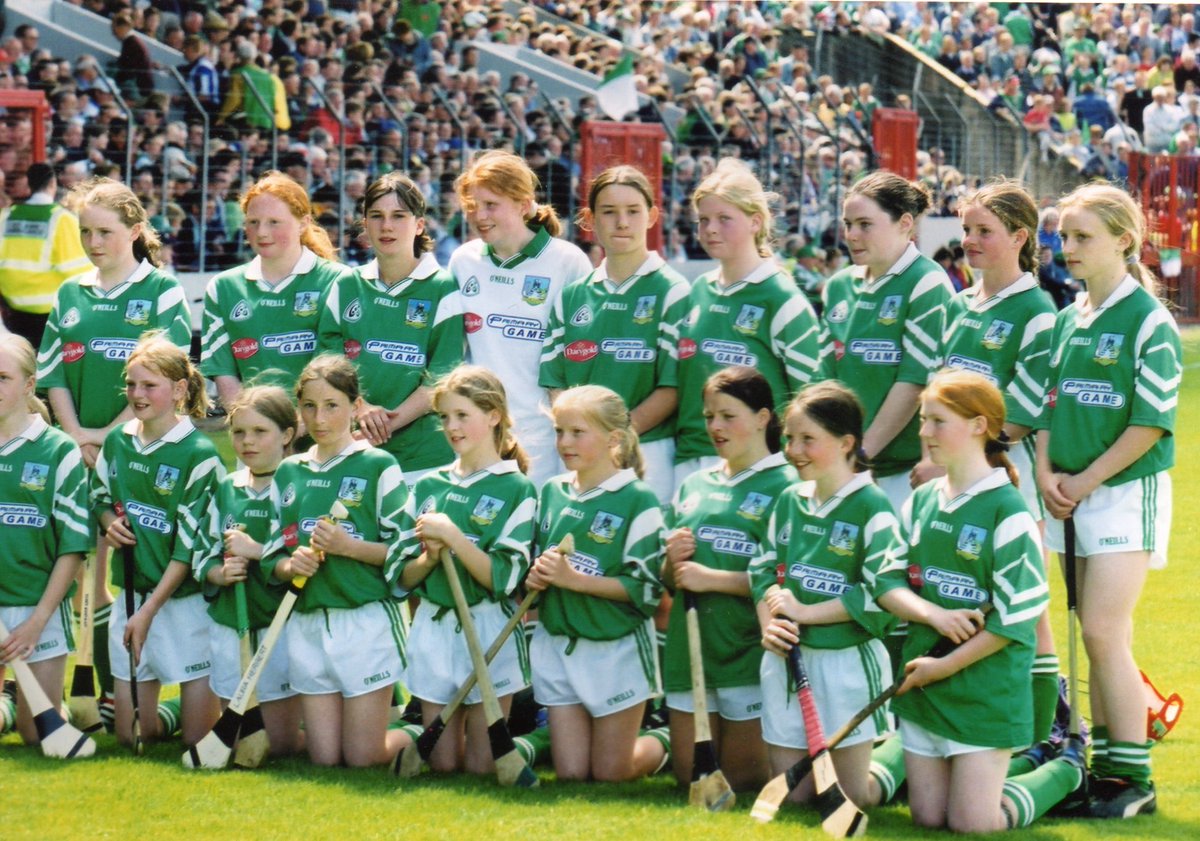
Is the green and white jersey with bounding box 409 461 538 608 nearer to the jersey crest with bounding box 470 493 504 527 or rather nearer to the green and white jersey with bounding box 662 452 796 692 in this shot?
the jersey crest with bounding box 470 493 504 527

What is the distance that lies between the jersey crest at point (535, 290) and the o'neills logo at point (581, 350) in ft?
1.02

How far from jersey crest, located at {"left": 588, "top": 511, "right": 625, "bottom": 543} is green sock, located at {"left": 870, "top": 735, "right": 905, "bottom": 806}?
107 centimetres

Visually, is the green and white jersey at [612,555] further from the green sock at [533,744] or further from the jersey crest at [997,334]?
the jersey crest at [997,334]

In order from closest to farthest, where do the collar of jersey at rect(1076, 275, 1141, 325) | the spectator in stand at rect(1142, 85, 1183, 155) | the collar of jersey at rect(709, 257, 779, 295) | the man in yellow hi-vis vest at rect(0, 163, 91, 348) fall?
the collar of jersey at rect(1076, 275, 1141, 325), the collar of jersey at rect(709, 257, 779, 295), the man in yellow hi-vis vest at rect(0, 163, 91, 348), the spectator in stand at rect(1142, 85, 1183, 155)

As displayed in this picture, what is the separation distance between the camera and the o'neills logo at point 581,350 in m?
6.23

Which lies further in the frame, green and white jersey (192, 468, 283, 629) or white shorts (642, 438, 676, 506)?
white shorts (642, 438, 676, 506)

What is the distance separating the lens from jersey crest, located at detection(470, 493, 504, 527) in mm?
5777

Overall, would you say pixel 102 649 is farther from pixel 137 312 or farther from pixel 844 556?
pixel 844 556

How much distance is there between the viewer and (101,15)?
57.5 ft

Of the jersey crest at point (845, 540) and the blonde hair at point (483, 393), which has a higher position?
the blonde hair at point (483, 393)

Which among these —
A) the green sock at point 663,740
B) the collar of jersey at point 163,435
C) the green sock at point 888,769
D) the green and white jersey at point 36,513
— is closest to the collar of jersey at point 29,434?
the green and white jersey at point 36,513

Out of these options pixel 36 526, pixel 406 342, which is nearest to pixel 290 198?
pixel 406 342

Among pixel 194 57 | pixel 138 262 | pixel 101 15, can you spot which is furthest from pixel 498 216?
pixel 101 15

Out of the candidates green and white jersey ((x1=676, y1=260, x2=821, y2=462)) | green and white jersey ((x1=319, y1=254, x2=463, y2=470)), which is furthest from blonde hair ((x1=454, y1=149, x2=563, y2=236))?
green and white jersey ((x1=676, y1=260, x2=821, y2=462))
